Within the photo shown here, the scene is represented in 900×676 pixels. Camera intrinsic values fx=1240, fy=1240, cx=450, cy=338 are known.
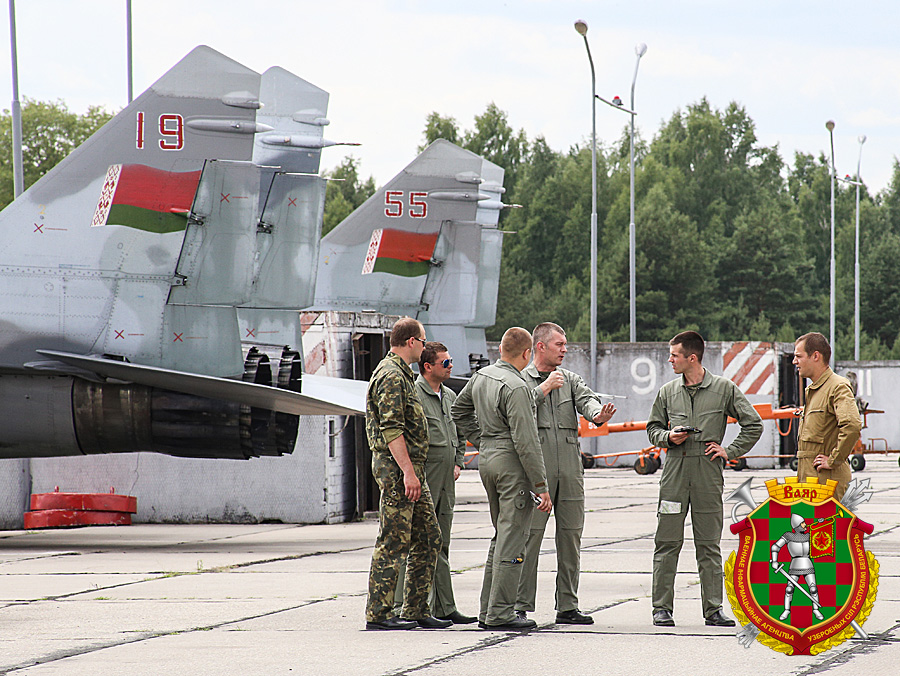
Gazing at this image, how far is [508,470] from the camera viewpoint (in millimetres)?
7027

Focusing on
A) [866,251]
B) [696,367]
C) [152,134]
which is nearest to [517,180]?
[866,251]

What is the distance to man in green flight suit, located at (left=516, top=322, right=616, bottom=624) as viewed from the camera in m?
7.20

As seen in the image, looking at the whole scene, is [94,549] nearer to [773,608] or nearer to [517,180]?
[773,608]

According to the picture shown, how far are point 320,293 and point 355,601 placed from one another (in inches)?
495

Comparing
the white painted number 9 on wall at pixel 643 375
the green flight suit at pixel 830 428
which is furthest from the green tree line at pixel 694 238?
the green flight suit at pixel 830 428

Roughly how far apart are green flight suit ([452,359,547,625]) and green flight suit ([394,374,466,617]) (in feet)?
1.10

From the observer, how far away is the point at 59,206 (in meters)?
12.3

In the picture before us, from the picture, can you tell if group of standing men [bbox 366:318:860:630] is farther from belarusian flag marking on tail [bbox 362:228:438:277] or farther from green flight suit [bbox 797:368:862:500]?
belarusian flag marking on tail [bbox 362:228:438:277]

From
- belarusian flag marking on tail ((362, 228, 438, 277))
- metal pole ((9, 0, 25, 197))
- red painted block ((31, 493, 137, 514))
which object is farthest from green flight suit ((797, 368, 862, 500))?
belarusian flag marking on tail ((362, 228, 438, 277))

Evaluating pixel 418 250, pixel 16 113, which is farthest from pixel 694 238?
pixel 16 113

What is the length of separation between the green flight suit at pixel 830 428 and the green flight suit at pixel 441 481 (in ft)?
7.58

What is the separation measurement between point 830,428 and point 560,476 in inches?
83.0

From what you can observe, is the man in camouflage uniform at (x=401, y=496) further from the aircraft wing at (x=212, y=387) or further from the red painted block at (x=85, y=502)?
the red painted block at (x=85, y=502)

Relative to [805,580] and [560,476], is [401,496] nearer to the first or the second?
[560,476]
